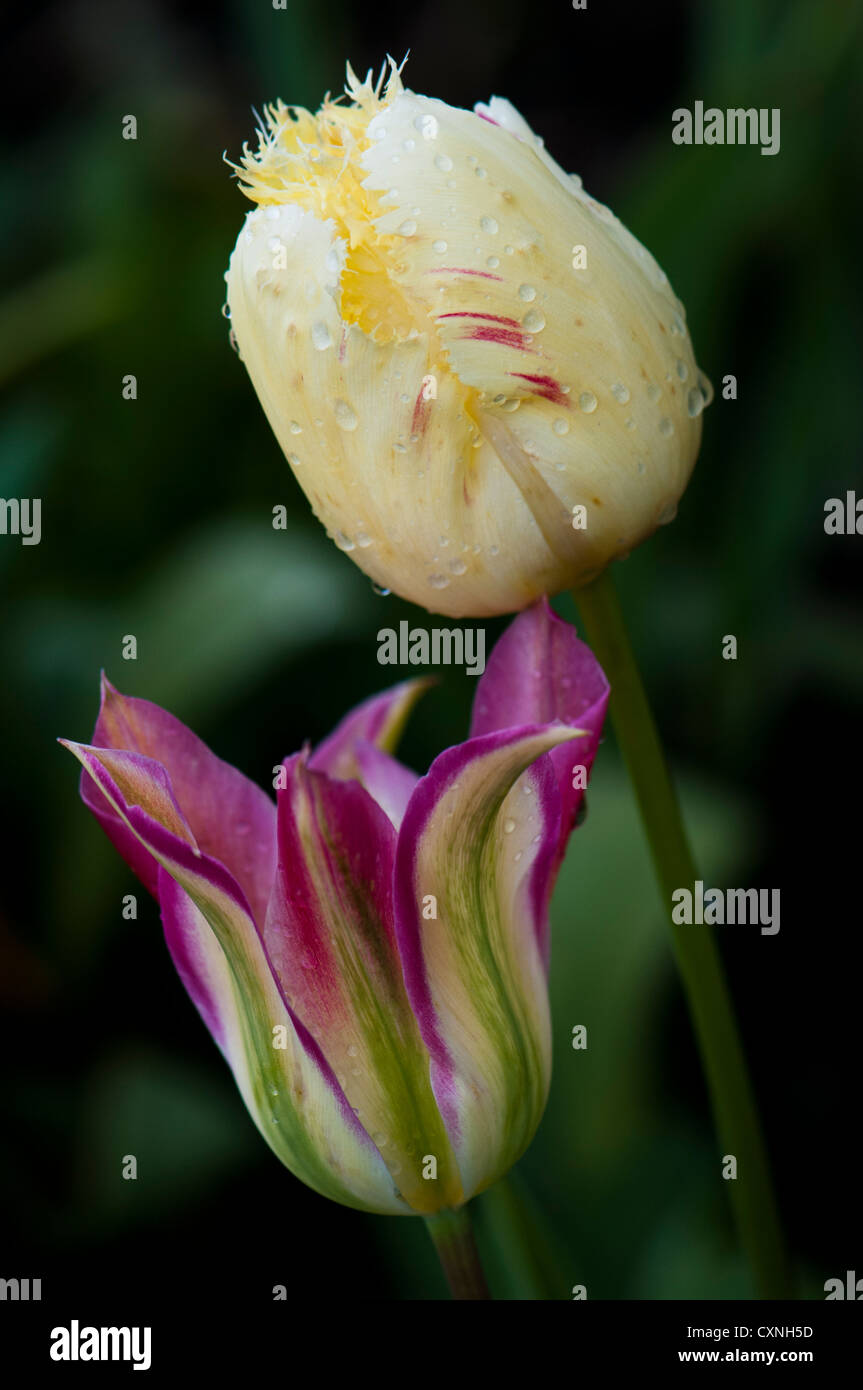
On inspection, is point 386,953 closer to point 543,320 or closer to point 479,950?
point 479,950

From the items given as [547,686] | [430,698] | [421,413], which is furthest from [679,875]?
[430,698]

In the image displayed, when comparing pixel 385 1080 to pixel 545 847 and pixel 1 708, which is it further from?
pixel 1 708

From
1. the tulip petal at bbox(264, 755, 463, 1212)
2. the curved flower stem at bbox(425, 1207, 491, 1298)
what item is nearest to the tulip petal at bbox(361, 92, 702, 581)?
the tulip petal at bbox(264, 755, 463, 1212)

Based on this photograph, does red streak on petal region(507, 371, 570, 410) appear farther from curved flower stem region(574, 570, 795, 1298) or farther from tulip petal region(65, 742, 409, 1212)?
tulip petal region(65, 742, 409, 1212)

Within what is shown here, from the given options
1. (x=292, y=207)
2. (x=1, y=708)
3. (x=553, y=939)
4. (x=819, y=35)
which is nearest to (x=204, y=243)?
(x=1, y=708)

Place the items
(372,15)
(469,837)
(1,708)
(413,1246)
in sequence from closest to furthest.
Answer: (469,837) < (413,1246) < (1,708) < (372,15)

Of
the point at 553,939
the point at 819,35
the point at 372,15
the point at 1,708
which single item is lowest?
the point at 553,939

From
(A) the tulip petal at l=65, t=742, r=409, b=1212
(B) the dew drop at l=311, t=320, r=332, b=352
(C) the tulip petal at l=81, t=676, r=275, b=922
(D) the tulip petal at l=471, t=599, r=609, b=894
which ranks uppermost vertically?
(B) the dew drop at l=311, t=320, r=332, b=352
